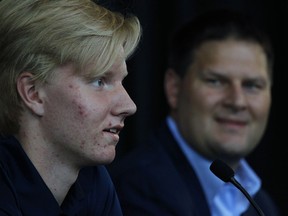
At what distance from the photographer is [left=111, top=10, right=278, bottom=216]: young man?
2662 mm

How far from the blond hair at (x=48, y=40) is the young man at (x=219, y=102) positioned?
777mm

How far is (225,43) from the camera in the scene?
112 inches

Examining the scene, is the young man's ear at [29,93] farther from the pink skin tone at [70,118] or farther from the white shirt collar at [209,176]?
the white shirt collar at [209,176]

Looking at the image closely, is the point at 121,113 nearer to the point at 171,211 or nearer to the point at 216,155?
the point at 171,211

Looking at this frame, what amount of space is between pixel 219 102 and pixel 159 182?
1.58ft

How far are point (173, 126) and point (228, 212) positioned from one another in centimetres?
31

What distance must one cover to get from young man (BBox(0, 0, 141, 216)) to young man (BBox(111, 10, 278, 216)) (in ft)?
2.50

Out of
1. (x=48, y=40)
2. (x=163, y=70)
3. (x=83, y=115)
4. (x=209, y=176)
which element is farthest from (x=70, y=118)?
(x=163, y=70)

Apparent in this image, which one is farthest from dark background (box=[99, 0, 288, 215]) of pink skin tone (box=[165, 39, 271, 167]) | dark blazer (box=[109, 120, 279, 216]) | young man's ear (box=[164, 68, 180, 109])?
dark blazer (box=[109, 120, 279, 216])

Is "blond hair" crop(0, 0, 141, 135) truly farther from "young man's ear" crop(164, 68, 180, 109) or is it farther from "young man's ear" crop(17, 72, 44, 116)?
"young man's ear" crop(164, 68, 180, 109)

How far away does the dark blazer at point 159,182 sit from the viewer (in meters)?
2.39

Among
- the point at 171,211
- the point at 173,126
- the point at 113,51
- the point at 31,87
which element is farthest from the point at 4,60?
the point at 173,126

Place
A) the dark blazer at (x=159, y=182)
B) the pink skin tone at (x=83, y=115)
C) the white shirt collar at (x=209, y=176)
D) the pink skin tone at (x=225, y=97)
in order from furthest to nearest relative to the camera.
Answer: the pink skin tone at (x=225, y=97)
the white shirt collar at (x=209, y=176)
the dark blazer at (x=159, y=182)
the pink skin tone at (x=83, y=115)

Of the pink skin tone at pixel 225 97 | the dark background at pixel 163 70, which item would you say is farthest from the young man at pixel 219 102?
the dark background at pixel 163 70
